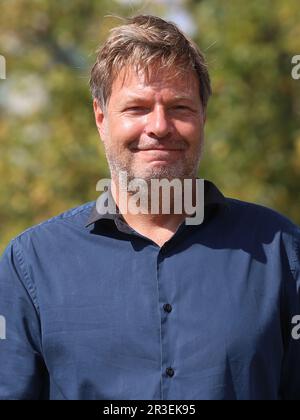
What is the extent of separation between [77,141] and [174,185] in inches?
290

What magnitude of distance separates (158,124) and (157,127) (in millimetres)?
11

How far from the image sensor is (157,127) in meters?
2.63

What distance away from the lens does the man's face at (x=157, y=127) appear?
105 inches

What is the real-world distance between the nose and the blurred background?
658 centimetres

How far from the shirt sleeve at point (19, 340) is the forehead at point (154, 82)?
63 cm

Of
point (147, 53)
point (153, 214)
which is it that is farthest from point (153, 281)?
point (147, 53)

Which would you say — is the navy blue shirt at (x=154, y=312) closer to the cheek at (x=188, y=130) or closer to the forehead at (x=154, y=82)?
the cheek at (x=188, y=130)

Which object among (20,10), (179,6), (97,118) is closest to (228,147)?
(179,6)

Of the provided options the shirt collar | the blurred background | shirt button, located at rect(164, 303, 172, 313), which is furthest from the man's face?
the blurred background

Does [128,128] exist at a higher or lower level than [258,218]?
higher

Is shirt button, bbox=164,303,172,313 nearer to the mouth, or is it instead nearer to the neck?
the neck

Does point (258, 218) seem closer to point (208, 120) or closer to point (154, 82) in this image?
point (154, 82)

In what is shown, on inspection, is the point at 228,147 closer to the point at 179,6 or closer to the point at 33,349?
the point at 179,6

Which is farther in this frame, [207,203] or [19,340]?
[207,203]
